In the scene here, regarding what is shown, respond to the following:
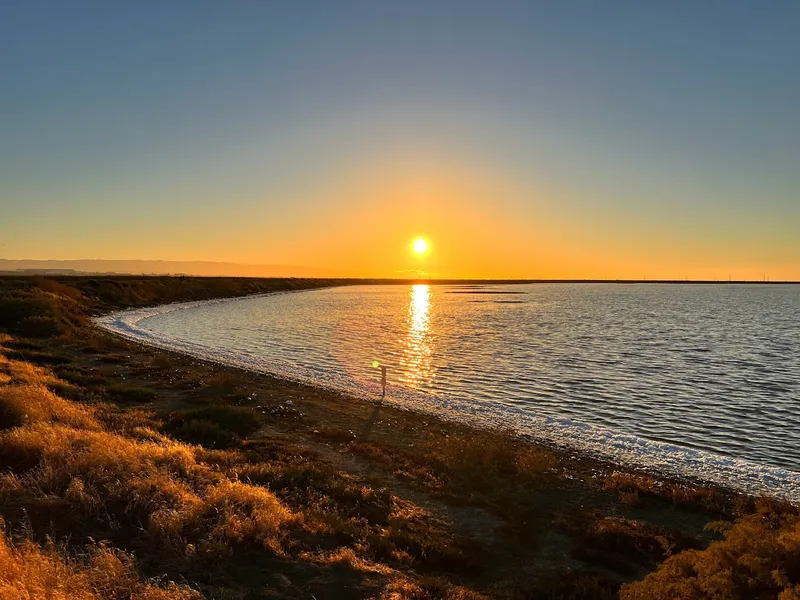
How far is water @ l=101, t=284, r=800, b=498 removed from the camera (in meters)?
18.0

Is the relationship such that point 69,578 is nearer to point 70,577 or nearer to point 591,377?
point 70,577

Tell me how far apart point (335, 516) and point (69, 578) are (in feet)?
16.1

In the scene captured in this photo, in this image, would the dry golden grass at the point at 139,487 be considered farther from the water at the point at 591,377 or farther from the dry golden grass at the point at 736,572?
the water at the point at 591,377

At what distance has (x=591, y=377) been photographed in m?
30.2

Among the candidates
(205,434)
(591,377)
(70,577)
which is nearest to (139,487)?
(70,577)

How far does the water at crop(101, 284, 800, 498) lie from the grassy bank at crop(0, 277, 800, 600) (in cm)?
319

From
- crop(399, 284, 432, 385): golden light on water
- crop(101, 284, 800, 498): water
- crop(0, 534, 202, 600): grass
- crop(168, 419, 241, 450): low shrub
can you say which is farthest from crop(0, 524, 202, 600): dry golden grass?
crop(399, 284, 432, 385): golden light on water

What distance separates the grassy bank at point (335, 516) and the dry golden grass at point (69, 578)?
3 cm

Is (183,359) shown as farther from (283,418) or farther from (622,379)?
(622,379)

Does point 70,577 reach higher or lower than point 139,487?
higher

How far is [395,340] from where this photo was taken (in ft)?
164

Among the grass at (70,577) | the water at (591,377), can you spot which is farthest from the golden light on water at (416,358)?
the grass at (70,577)

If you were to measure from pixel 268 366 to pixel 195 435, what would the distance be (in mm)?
18248

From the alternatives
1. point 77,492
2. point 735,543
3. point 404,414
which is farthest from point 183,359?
point 735,543
